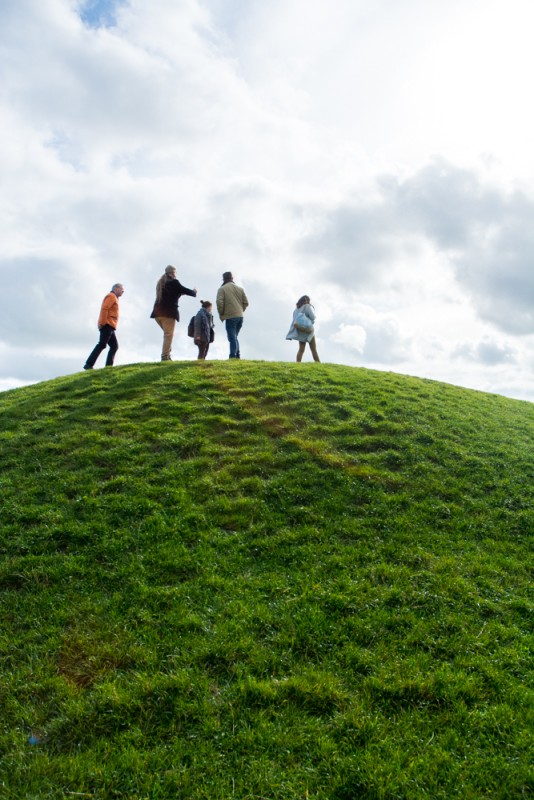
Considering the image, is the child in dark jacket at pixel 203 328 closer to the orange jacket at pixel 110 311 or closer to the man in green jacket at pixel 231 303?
the man in green jacket at pixel 231 303

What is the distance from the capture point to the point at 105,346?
20984mm

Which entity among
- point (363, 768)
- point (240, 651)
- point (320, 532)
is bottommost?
point (363, 768)

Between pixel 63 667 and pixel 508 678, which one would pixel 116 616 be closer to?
pixel 63 667

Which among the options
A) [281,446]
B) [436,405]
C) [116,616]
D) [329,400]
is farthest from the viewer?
[436,405]

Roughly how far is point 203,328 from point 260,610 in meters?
17.1

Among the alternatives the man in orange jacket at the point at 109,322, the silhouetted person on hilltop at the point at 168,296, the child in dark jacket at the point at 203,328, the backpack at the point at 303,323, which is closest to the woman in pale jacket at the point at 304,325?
the backpack at the point at 303,323

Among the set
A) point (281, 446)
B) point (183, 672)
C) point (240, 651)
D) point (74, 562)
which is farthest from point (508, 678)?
point (281, 446)

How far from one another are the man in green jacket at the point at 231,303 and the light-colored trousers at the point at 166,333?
2085 millimetres

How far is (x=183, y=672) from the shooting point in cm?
644

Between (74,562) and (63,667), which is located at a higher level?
(74,562)

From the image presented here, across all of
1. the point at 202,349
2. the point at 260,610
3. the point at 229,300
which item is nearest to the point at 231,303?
the point at 229,300

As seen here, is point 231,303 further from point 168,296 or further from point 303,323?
point 303,323

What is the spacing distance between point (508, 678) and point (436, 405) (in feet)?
41.3

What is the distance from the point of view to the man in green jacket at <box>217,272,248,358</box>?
2153 centimetres
